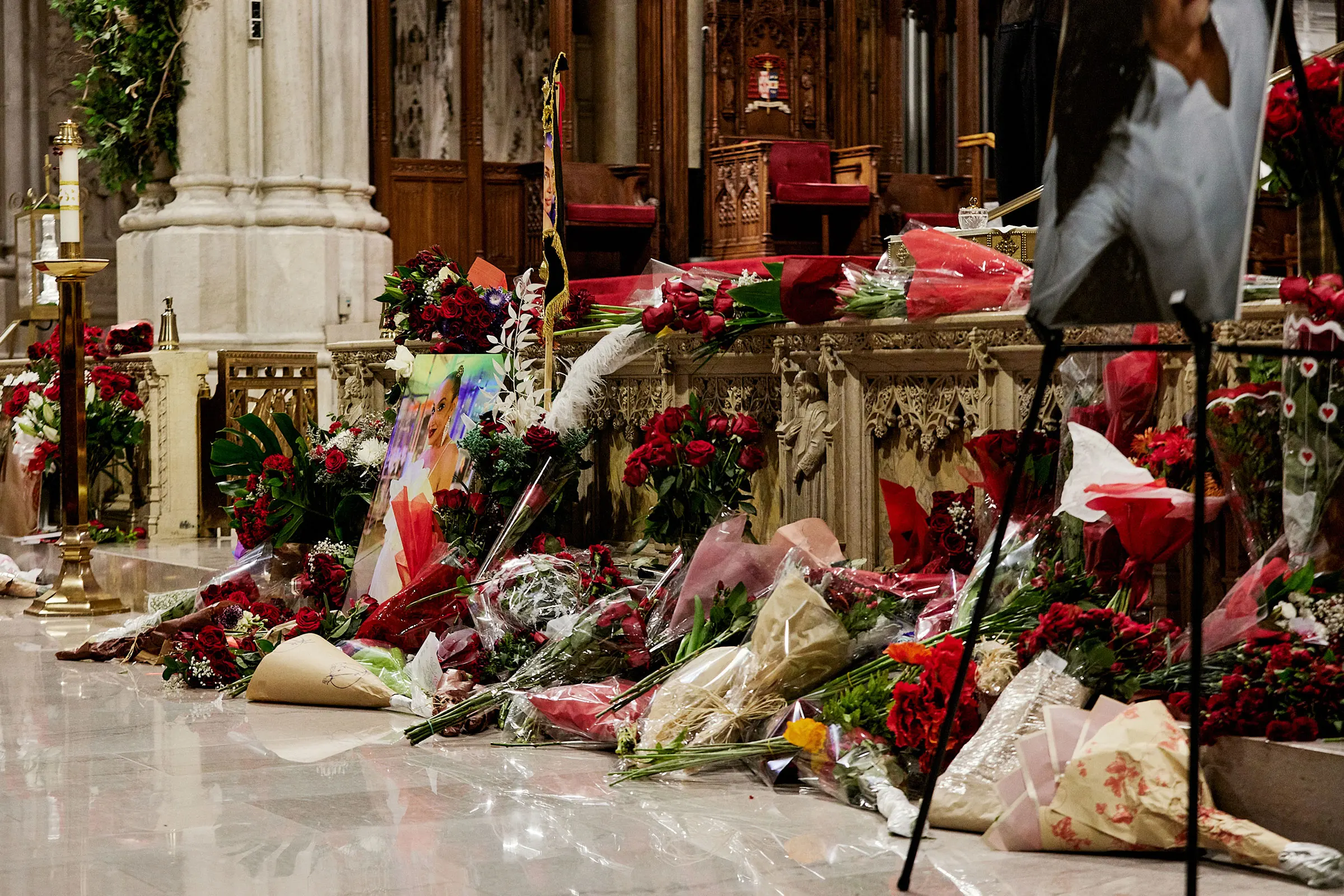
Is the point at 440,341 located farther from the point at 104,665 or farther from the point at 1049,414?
the point at 1049,414

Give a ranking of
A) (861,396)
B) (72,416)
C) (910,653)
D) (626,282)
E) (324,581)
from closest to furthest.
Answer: (910,653), (861,396), (324,581), (72,416), (626,282)

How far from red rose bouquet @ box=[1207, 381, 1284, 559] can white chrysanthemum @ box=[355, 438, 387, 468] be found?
3.29 metres

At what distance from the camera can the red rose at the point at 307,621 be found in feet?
17.5

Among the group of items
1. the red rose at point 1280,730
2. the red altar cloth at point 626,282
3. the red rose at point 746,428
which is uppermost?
the red altar cloth at point 626,282

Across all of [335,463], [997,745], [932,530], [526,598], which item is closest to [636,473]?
[526,598]

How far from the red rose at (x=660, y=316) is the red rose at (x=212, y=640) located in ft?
5.24

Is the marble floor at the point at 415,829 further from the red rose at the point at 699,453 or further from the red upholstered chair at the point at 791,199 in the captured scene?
the red upholstered chair at the point at 791,199

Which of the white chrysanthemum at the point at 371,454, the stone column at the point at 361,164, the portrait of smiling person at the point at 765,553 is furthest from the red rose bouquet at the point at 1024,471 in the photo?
the stone column at the point at 361,164

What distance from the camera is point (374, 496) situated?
589cm

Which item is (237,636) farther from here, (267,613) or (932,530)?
(932,530)

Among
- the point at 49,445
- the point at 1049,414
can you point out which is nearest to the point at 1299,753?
the point at 1049,414

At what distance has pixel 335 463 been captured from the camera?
598cm

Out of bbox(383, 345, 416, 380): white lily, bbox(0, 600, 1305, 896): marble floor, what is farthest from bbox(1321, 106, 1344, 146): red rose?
bbox(383, 345, 416, 380): white lily

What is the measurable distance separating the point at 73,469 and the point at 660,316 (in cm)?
294
